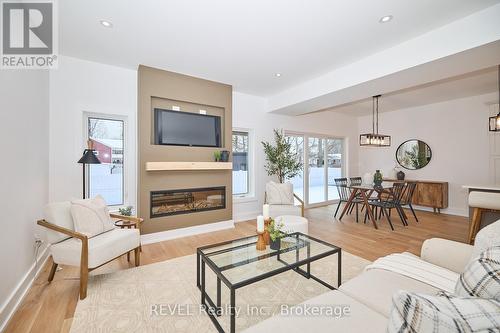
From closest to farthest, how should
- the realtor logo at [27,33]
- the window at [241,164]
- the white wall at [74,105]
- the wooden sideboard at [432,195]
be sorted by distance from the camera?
the realtor logo at [27,33] → the white wall at [74,105] → the window at [241,164] → the wooden sideboard at [432,195]

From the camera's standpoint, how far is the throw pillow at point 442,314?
0.59 metres

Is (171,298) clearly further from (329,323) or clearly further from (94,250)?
(329,323)

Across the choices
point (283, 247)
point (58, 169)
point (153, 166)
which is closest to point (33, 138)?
point (58, 169)

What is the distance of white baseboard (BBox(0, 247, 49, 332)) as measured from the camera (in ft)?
5.43

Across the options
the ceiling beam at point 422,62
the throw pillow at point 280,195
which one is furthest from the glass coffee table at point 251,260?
the ceiling beam at point 422,62

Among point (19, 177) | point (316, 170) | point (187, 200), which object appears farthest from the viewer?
point (316, 170)

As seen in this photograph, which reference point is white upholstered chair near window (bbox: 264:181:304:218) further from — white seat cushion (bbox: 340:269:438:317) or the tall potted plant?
white seat cushion (bbox: 340:269:438:317)

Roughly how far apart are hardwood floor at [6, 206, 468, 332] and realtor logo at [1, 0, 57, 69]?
6.87 ft

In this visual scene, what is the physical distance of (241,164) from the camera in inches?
194

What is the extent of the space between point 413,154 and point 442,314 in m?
6.72

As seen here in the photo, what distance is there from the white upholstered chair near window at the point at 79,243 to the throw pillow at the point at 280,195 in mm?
2465

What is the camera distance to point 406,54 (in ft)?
8.77

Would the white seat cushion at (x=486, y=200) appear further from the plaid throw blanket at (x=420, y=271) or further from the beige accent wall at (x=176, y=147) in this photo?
the beige accent wall at (x=176, y=147)

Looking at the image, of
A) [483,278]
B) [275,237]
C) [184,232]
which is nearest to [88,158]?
[184,232]
